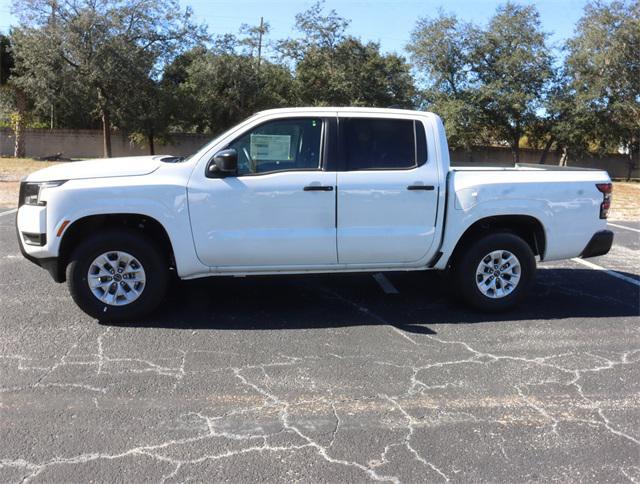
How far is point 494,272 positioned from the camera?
575cm

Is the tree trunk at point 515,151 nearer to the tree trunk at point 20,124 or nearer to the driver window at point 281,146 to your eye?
the tree trunk at point 20,124

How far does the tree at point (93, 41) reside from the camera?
27094 millimetres

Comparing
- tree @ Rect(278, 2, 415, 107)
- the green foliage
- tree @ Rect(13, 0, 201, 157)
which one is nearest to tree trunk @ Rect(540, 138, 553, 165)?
the green foliage

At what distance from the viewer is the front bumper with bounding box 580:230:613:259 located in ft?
19.3

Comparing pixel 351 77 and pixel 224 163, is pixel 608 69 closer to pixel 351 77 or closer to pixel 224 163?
pixel 351 77

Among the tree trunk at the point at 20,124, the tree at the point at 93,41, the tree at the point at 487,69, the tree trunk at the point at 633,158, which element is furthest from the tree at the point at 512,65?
the tree trunk at the point at 20,124

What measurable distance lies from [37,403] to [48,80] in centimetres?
2835

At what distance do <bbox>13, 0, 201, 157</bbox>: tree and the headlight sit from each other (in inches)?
974

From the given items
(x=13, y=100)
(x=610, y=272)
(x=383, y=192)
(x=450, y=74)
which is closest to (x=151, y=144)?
(x=13, y=100)

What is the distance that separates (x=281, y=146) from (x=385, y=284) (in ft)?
7.69

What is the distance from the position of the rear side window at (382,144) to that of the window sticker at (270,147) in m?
0.57

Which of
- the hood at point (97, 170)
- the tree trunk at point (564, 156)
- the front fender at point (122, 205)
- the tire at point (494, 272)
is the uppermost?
the tree trunk at point (564, 156)

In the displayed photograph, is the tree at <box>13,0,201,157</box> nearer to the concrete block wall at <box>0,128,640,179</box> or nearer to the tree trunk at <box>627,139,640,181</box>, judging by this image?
the concrete block wall at <box>0,128,640,179</box>

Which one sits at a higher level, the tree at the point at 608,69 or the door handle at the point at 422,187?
the tree at the point at 608,69
